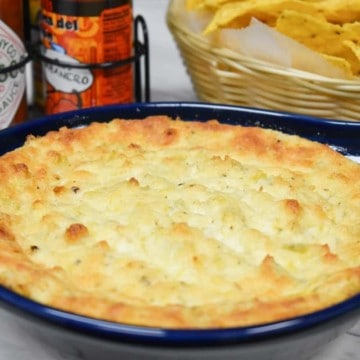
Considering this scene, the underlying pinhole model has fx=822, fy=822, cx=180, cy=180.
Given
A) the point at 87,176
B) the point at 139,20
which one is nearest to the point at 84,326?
the point at 87,176

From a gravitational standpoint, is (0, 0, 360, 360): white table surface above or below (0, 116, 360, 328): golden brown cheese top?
below

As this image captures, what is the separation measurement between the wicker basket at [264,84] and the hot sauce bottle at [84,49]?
103mm

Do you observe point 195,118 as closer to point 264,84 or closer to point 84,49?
point 264,84

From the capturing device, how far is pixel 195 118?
3.63ft

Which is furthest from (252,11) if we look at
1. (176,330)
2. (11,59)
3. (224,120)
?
(176,330)

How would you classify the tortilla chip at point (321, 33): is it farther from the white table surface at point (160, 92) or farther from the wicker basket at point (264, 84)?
the white table surface at point (160, 92)

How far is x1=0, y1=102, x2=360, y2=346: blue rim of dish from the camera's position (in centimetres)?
67

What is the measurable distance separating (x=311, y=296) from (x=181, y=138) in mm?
378

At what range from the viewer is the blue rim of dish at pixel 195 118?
2.18ft

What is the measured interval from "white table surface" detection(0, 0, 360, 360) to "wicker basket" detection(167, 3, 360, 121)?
0.29 metres

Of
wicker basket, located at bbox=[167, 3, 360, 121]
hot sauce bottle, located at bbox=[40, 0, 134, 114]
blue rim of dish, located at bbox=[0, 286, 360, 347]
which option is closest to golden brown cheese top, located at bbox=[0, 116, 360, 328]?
blue rim of dish, located at bbox=[0, 286, 360, 347]

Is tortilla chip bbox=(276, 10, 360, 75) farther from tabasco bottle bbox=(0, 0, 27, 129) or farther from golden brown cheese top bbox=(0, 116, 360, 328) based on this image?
tabasco bottle bbox=(0, 0, 27, 129)

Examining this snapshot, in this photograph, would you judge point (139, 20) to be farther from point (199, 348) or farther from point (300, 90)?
point (199, 348)

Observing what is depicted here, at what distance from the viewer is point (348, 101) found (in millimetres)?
1211
